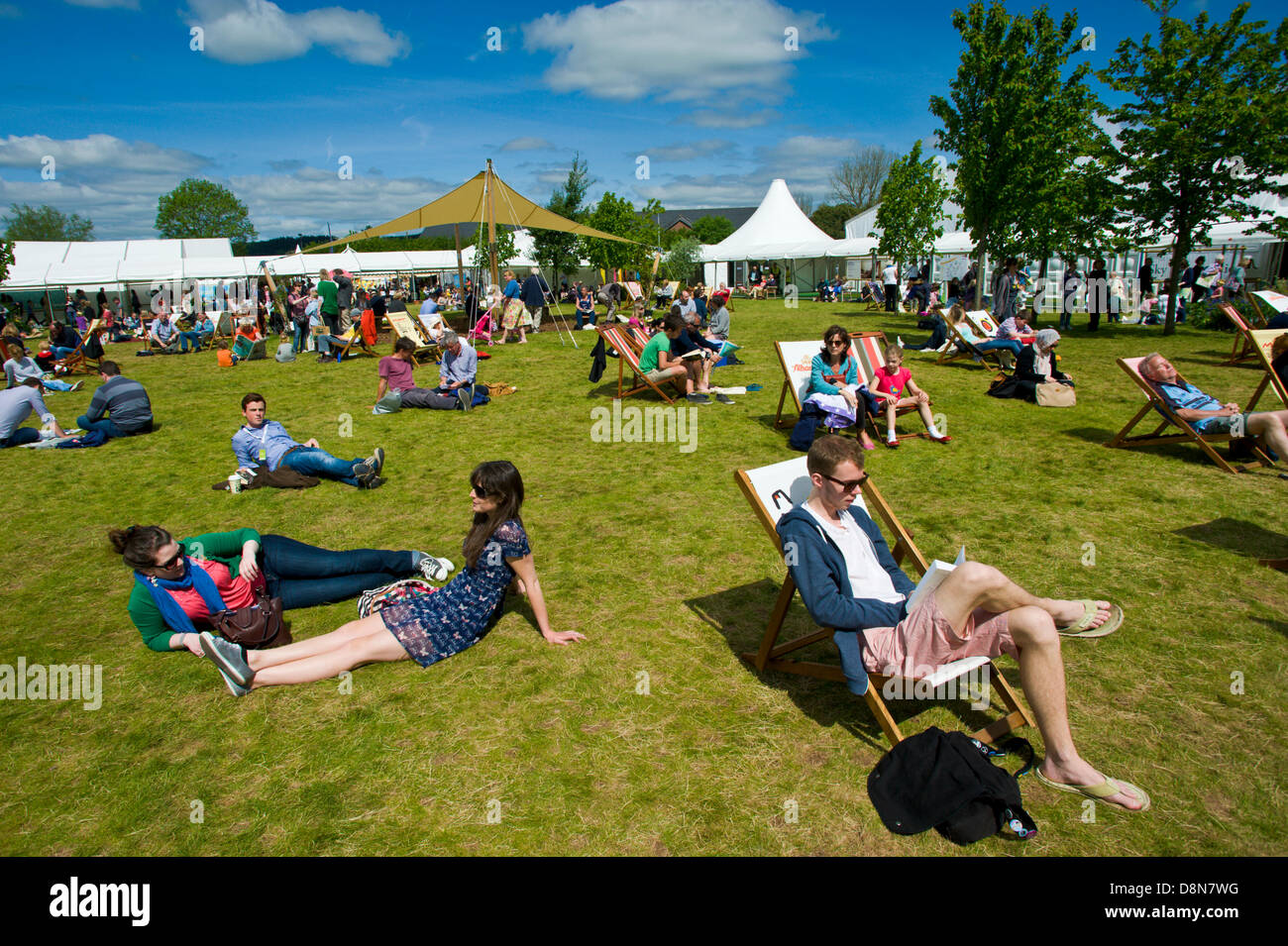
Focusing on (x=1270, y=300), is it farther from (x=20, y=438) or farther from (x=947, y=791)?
(x=20, y=438)

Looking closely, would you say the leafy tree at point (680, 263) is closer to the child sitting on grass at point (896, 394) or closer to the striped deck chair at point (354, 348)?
the striped deck chair at point (354, 348)

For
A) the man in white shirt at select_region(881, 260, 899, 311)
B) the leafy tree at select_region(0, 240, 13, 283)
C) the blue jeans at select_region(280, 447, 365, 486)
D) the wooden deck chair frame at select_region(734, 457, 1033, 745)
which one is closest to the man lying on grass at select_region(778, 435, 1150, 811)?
the wooden deck chair frame at select_region(734, 457, 1033, 745)

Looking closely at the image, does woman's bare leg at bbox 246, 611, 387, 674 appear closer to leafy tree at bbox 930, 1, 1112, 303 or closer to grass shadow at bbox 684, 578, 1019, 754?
grass shadow at bbox 684, 578, 1019, 754

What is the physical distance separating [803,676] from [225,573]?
11.0ft

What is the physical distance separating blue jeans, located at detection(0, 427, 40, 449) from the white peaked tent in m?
30.1

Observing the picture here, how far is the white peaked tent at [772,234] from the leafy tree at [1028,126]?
15997 millimetres

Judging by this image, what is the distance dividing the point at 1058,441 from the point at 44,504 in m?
10.8

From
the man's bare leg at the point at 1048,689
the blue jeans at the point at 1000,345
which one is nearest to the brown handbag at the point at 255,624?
the man's bare leg at the point at 1048,689

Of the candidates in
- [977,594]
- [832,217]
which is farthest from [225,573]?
[832,217]

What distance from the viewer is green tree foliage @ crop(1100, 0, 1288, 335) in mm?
14445

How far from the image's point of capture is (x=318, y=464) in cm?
700

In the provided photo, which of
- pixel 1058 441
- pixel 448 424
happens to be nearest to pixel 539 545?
pixel 448 424

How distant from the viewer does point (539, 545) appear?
18.1 feet

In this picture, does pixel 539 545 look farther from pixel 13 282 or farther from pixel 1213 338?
pixel 13 282
